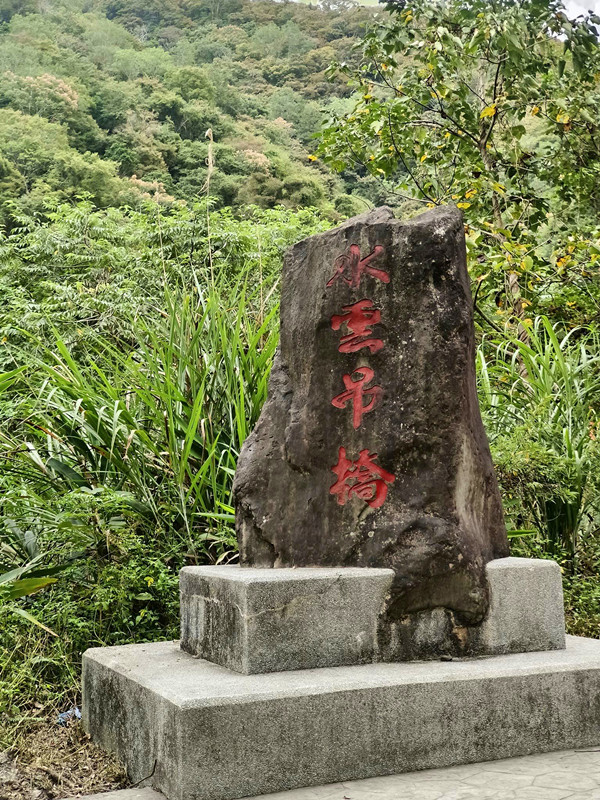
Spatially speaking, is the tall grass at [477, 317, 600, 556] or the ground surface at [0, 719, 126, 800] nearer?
the ground surface at [0, 719, 126, 800]

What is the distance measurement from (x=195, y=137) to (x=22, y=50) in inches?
454

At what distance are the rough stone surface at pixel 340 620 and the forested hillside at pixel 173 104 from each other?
252cm

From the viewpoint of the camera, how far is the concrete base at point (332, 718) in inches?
90.5

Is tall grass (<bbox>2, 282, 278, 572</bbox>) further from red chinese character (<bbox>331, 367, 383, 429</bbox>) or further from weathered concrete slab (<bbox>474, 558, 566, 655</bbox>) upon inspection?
weathered concrete slab (<bbox>474, 558, 566, 655</bbox>)

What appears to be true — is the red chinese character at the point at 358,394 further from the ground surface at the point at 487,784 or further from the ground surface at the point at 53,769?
the ground surface at the point at 53,769

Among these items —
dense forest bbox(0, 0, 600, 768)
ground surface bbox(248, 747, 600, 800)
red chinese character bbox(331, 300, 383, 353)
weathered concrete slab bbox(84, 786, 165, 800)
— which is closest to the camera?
ground surface bbox(248, 747, 600, 800)

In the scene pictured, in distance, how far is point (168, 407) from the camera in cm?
380

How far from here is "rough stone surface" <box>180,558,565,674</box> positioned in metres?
2.64

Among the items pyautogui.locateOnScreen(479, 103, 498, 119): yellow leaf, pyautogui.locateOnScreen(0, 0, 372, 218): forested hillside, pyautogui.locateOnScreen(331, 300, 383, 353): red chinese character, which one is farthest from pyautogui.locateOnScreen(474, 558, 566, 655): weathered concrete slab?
pyautogui.locateOnScreen(479, 103, 498, 119): yellow leaf

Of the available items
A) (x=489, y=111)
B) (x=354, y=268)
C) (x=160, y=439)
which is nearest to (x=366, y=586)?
(x=354, y=268)

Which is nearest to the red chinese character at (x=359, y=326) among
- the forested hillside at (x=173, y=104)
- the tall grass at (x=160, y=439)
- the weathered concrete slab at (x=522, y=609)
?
the weathered concrete slab at (x=522, y=609)

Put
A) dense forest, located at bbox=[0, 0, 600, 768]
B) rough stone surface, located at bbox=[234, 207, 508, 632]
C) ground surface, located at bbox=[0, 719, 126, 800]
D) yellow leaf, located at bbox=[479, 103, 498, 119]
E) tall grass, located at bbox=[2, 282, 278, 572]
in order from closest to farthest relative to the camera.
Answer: ground surface, located at bbox=[0, 719, 126, 800], rough stone surface, located at bbox=[234, 207, 508, 632], dense forest, located at bbox=[0, 0, 600, 768], tall grass, located at bbox=[2, 282, 278, 572], yellow leaf, located at bbox=[479, 103, 498, 119]

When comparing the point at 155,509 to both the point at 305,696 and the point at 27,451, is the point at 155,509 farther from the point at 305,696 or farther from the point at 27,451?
the point at 305,696

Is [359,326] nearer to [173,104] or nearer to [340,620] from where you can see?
[340,620]
